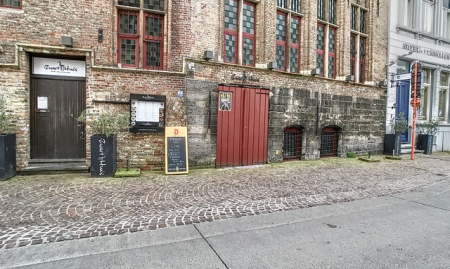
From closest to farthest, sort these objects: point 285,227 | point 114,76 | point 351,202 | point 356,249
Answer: point 356,249
point 285,227
point 351,202
point 114,76

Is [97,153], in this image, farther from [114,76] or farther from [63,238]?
[63,238]

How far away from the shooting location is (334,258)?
2975 mm

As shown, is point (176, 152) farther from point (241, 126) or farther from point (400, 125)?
point (400, 125)

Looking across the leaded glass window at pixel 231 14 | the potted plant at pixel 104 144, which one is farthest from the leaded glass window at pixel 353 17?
the potted plant at pixel 104 144

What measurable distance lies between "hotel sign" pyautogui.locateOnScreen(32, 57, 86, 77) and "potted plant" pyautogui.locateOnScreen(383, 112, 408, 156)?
14.0m

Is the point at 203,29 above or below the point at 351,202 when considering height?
above

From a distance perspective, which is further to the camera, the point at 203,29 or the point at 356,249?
the point at 203,29

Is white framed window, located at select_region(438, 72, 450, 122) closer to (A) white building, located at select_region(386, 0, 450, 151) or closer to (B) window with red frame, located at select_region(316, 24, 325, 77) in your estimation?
(A) white building, located at select_region(386, 0, 450, 151)

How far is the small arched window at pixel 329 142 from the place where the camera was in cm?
1130

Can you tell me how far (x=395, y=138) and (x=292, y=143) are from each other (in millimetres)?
6141

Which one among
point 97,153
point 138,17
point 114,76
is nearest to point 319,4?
point 138,17

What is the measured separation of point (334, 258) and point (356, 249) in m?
0.45

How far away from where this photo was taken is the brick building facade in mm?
7074

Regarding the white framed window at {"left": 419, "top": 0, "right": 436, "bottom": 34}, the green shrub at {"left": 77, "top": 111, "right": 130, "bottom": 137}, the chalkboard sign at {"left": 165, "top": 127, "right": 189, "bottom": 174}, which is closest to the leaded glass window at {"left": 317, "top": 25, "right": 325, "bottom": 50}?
the white framed window at {"left": 419, "top": 0, "right": 436, "bottom": 34}
